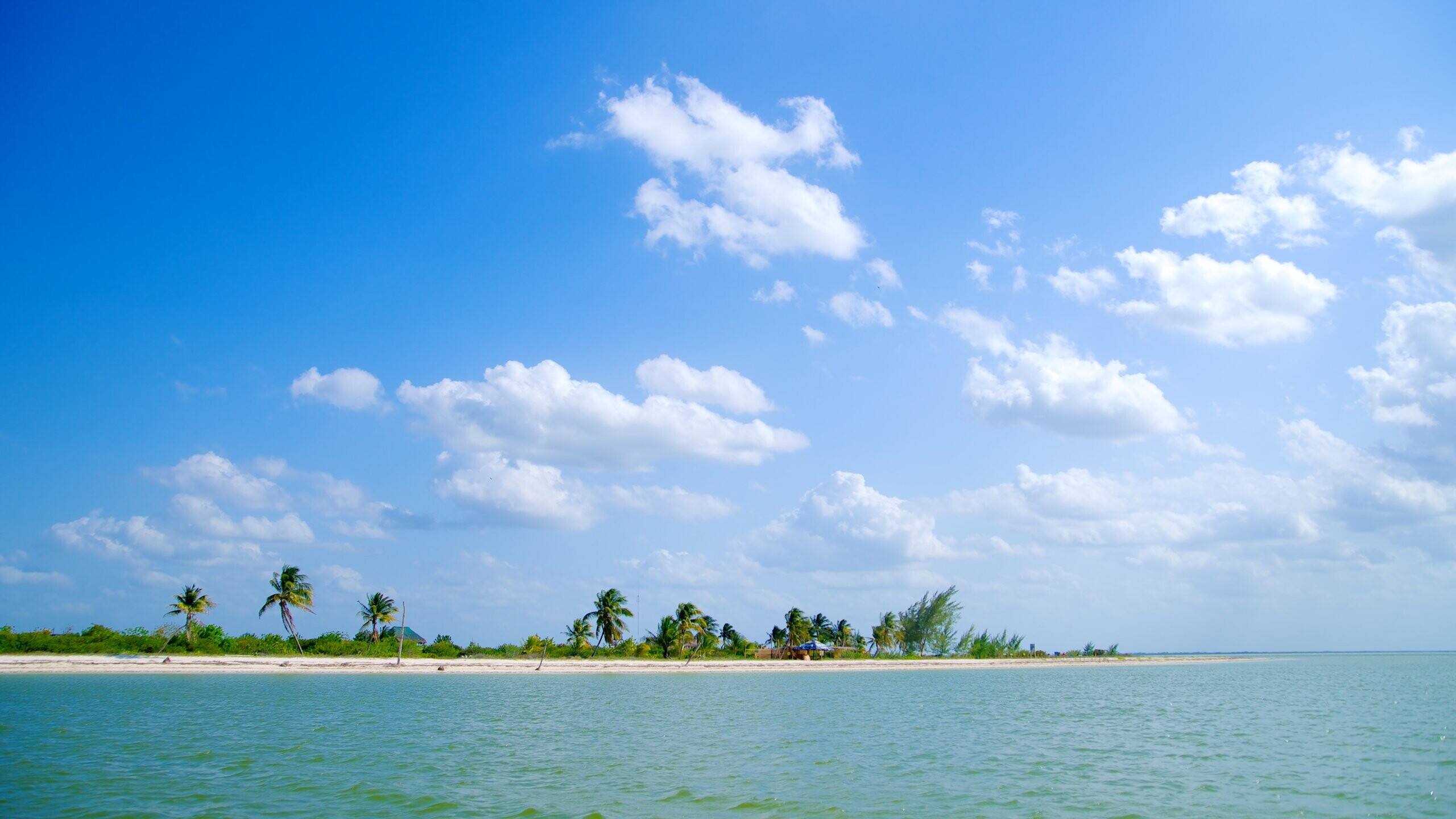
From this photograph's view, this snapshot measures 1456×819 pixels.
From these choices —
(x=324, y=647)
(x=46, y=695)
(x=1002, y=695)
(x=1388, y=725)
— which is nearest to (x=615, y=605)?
(x=324, y=647)

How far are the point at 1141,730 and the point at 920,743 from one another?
10110 mm

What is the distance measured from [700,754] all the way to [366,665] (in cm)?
5345

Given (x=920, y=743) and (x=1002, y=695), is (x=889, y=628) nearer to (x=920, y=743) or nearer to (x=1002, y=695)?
(x=1002, y=695)

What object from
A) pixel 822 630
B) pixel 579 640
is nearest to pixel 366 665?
pixel 579 640

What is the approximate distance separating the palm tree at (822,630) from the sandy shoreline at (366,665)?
23.5 metres

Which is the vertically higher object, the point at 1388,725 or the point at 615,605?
the point at 615,605

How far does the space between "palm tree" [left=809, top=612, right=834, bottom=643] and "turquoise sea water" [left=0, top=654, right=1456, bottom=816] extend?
255 feet

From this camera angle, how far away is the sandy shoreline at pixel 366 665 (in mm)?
56906

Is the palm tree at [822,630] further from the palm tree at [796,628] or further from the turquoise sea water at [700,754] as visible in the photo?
the turquoise sea water at [700,754]

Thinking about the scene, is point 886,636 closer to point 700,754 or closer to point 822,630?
point 822,630

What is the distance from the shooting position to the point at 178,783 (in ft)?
62.1

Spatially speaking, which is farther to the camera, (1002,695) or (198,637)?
(198,637)

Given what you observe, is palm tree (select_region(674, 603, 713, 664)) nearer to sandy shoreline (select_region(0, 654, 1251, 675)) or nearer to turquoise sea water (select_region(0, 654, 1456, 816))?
sandy shoreline (select_region(0, 654, 1251, 675))

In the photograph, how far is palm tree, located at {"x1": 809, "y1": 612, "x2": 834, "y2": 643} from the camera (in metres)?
125
